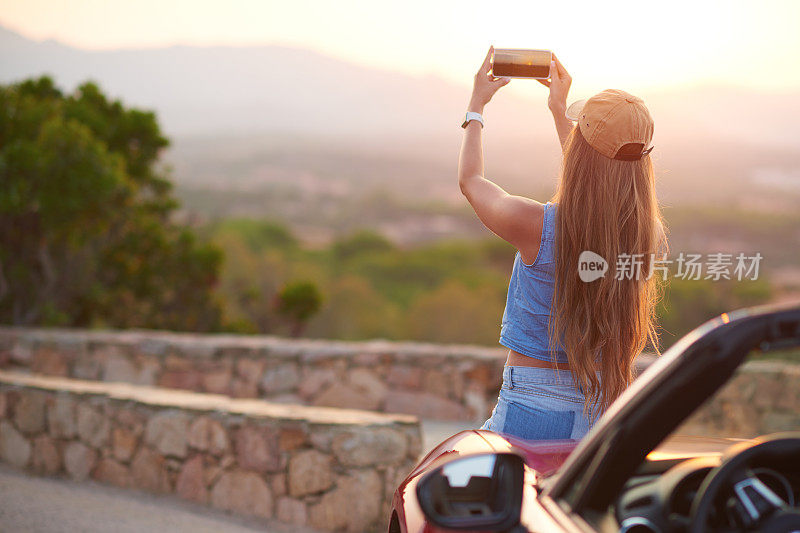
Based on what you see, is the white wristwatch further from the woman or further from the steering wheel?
the steering wheel

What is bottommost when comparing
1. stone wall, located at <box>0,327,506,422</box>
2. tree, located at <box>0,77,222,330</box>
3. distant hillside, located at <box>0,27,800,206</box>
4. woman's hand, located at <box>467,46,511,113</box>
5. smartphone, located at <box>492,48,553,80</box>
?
stone wall, located at <box>0,327,506,422</box>

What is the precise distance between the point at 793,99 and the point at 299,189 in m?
35.4

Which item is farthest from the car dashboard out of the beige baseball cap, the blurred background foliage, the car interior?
the blurred background foliage

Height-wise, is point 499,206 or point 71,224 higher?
point 499,206

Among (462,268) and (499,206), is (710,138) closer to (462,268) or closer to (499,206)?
(462,268)

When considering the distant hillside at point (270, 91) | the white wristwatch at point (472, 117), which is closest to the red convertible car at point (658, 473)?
the white wristwatch at point (472, 117)

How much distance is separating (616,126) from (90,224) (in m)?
8.33

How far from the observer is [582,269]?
6.55 feet

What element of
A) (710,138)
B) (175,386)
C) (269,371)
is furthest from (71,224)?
(710,138)

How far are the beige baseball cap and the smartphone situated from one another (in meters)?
0.32

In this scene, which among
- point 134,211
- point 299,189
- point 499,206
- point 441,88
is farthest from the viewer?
point 441,88

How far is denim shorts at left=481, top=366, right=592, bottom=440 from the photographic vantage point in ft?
6.47

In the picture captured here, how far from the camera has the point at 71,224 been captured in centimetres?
886

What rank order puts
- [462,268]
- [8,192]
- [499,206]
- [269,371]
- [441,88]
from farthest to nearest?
[441,88] → [462,268] → [8,192] → [269,371] → [499,206]
